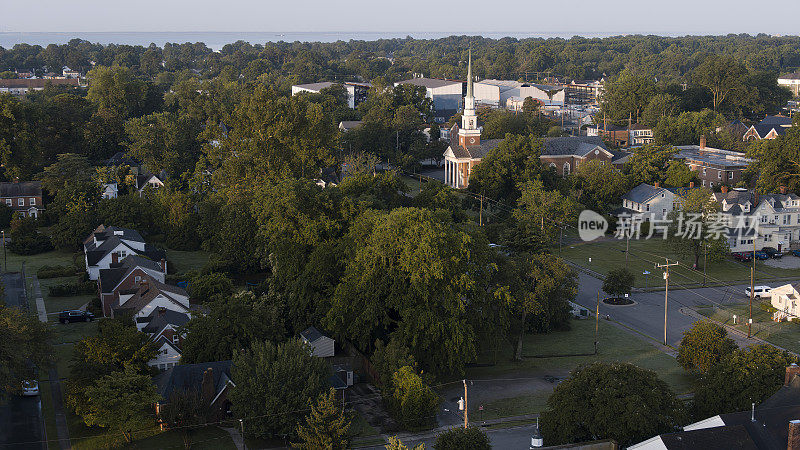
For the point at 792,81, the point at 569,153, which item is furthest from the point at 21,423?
the point at 792,81

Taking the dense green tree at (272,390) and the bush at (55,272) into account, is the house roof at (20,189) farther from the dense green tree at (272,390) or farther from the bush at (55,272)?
the dense green tree at (272,390)

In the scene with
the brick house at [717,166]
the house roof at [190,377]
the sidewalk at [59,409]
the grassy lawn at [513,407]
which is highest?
the brick house at [717,166]

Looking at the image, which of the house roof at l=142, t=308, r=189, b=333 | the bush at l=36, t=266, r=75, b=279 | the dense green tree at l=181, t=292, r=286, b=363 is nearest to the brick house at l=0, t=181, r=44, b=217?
the bush at l=36, t=266, r=75, b=279

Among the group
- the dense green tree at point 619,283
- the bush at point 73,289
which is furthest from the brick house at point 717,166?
the bush at point 73,289

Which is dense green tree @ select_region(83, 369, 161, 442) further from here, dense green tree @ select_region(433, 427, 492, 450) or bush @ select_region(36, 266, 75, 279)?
bush @ select_region(36, 266, 75, 279)

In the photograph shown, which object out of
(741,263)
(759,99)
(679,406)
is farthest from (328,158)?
(759,99)

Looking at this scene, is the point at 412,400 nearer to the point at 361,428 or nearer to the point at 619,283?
the point at 361,428
